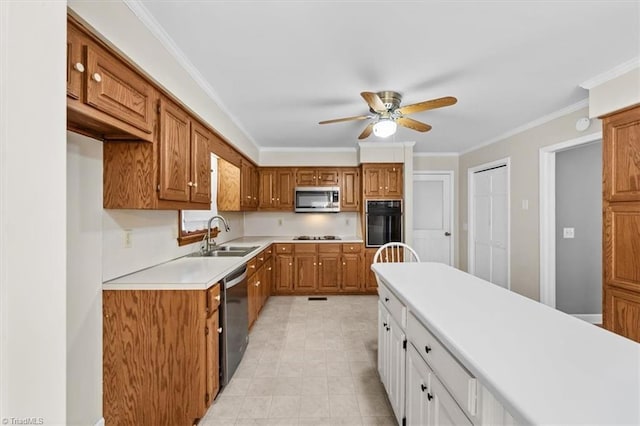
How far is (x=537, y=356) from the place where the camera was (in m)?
0.88

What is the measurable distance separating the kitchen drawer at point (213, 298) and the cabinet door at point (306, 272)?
2.65 metres

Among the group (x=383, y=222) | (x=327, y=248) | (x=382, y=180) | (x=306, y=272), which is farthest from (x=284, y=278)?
(x=382, y=180)

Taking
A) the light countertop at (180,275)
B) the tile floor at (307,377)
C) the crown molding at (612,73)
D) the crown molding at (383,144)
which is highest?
the crown molding at (383,144)

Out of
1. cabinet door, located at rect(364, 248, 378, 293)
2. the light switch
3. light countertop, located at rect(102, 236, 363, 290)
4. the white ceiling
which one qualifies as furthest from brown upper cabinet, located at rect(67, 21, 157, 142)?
the light switch

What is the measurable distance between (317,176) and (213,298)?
332 cm

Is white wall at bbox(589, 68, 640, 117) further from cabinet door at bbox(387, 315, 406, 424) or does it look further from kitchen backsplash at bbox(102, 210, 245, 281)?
kitchen backsplash at bbox(102, 210, 245, 281)

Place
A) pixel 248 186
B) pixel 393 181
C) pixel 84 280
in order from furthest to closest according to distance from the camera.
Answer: pixel 393 181 < pixel 248 186 < pixel 84 280

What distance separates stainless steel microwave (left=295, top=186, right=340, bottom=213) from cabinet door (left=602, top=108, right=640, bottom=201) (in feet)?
10.7

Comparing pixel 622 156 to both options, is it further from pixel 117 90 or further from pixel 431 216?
pixel 117 90

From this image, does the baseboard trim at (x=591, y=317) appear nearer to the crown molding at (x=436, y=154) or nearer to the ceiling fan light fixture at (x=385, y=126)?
the crown molding at (x=436, y=154)

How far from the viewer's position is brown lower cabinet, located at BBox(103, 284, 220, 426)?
5.65 feet

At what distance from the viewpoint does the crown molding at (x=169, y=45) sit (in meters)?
1.54

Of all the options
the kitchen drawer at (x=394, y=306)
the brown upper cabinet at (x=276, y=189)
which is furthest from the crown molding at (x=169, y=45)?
the kitchen drawer at (x=394, y=306)

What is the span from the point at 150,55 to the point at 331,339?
2885 mm
